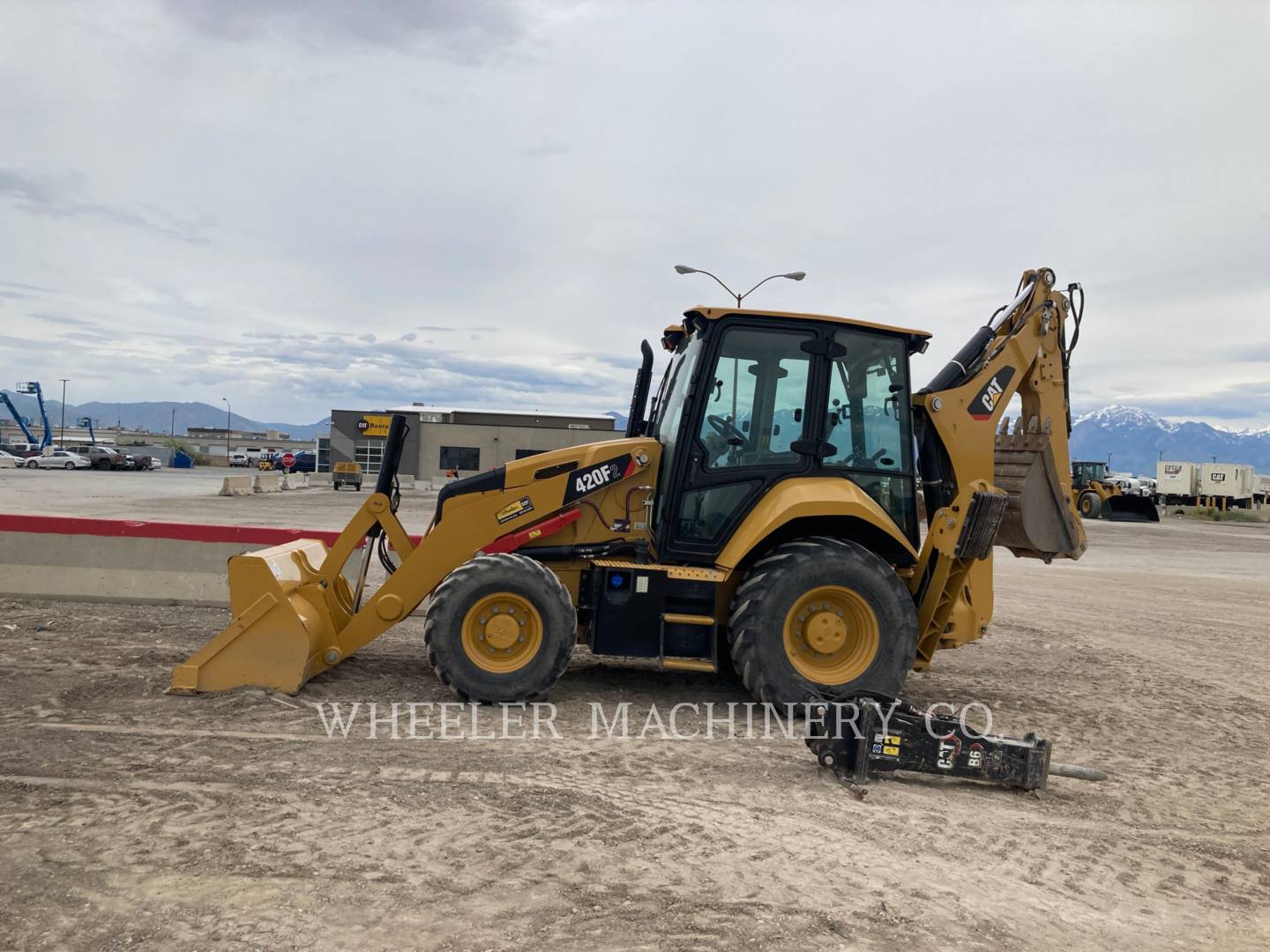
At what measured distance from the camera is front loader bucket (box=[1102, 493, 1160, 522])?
38.1 meters

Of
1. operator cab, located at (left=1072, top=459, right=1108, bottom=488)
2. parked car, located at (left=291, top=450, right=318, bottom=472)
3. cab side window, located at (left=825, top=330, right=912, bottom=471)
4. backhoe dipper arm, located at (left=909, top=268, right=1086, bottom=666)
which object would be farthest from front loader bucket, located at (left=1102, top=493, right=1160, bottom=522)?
parked car, located at (left=291, top=450, right=318, bottom=472)

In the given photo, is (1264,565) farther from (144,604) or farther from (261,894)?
(261,894)

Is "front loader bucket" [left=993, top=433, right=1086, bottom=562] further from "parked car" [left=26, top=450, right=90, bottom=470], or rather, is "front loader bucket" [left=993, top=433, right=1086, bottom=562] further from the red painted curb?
"parked car" [left=26, top=450, right=90, bottom=470]

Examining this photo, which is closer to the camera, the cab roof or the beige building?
the cab roof

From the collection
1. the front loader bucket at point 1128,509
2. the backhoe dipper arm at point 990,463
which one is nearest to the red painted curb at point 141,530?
the backhoe dipper arm at point 990,463

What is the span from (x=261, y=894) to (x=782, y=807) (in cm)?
234

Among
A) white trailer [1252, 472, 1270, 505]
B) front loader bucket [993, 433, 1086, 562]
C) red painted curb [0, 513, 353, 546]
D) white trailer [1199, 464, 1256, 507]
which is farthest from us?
white trailer [1252, 472, 1270, 505]

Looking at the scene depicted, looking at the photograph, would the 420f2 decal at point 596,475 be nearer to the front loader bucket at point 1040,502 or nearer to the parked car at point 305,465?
the front loader bucket at point 1040,502

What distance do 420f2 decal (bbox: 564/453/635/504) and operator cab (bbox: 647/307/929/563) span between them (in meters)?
0.33

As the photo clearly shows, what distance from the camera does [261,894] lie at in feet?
11.3

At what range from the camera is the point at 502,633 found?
6.18 metres

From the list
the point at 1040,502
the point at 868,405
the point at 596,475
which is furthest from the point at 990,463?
the point at 596,475

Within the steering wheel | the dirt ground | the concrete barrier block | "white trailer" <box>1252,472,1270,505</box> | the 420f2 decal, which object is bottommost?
the dirt ground

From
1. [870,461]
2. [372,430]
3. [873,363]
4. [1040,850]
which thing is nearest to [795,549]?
[870,461]
